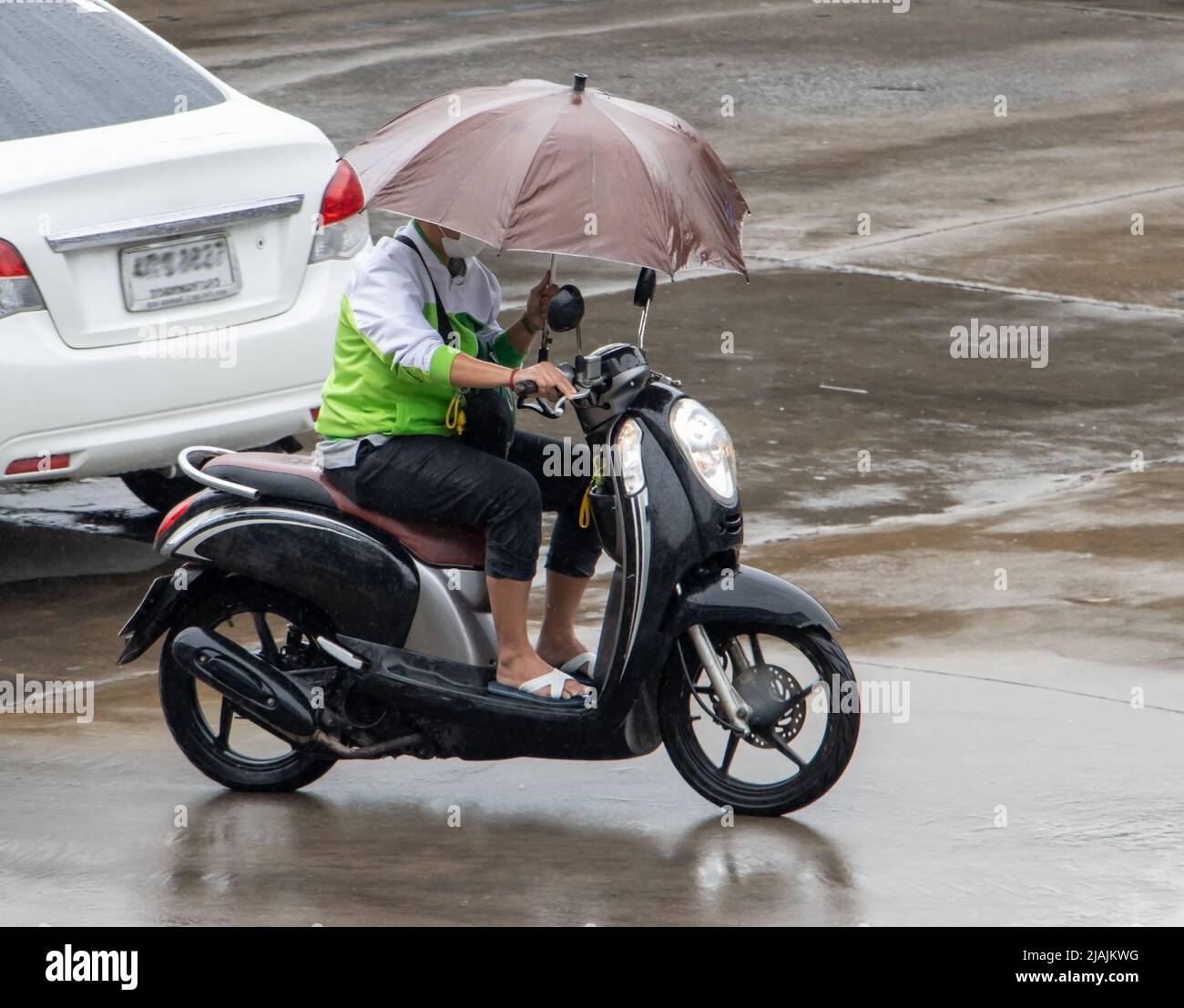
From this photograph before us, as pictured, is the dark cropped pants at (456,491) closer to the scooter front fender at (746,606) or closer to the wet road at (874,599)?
the scooter front fender at (746,606)

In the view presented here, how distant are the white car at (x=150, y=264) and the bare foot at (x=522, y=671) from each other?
1923 millimetres

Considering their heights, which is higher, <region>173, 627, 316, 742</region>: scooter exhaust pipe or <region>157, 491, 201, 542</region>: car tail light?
<region>157, 491, 201, 542</region>: car tail light

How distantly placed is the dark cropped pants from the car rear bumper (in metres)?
1.51

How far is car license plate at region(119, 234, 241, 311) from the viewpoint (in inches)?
255

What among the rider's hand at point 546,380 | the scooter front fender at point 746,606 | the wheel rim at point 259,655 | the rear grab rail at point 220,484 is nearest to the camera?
the rider's hand at point 546,380

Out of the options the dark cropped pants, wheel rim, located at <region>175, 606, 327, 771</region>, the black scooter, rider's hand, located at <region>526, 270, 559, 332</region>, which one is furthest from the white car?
rider's hand, located at <region>526, 270, 559, 332</region>

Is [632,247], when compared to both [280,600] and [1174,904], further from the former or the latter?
[1174,904]

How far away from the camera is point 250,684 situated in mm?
5207

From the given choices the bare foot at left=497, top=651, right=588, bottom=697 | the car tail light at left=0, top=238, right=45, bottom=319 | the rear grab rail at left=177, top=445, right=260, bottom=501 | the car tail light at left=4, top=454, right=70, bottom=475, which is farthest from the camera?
the car tail light at left=4, top=454, right=70, bottom=475

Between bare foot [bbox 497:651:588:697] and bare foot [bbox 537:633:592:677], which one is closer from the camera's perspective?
bare foot [bbox 497:651:588:697]

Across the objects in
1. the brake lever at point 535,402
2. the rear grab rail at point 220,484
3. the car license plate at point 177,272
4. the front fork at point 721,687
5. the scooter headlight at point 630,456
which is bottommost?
the front fork at point 721,687

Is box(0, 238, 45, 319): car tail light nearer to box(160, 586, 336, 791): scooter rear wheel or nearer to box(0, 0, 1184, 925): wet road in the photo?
box(0, 0, 1184, 925): wet road

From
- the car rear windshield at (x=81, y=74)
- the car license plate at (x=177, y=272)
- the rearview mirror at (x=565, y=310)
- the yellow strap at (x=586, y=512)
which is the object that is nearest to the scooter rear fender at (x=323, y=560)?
the yellow strap at (x=586, y=512)

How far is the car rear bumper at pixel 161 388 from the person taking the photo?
6.34 meters
